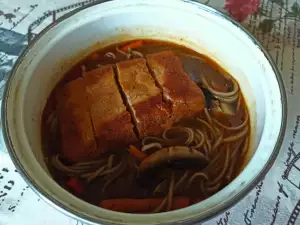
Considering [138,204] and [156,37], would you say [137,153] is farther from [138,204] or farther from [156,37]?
[156,37]

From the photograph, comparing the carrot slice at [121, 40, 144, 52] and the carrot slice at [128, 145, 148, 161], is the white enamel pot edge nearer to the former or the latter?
the carrot slice at [121, 40, 144, 52]

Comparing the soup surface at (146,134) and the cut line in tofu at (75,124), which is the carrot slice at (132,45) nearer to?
the soup surface at (146,134)

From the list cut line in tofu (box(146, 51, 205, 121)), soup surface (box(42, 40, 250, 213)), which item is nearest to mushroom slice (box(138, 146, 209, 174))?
soup surface (box(42, 40, 250, 213))

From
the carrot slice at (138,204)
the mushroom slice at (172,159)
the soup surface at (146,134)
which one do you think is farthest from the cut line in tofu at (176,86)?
the carrot slice at (138,204)

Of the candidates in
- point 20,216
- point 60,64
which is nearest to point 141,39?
point 60,64

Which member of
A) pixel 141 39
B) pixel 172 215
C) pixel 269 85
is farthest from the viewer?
pixel 141 39

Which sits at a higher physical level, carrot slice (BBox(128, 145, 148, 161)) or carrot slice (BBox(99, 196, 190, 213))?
carrot slice (BBox(128, 145, 148, 161))

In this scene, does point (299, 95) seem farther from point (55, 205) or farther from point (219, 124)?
point (55, 205)
